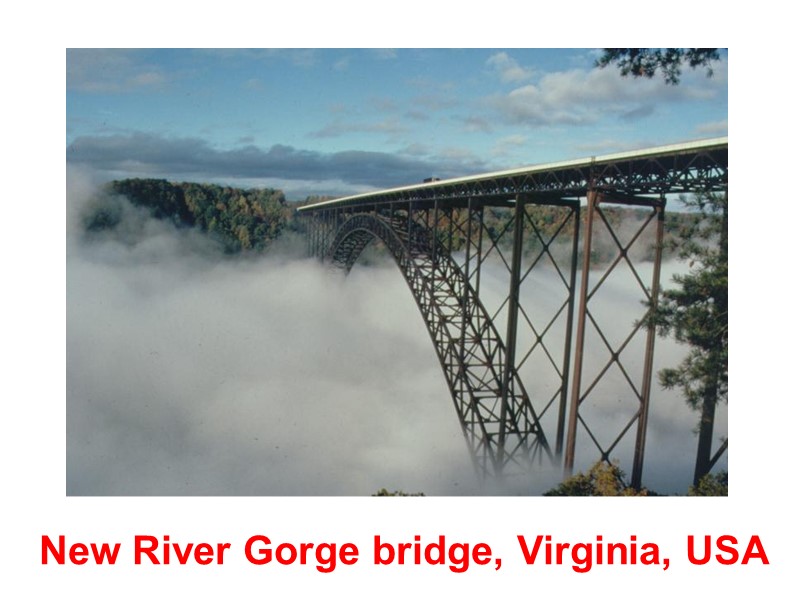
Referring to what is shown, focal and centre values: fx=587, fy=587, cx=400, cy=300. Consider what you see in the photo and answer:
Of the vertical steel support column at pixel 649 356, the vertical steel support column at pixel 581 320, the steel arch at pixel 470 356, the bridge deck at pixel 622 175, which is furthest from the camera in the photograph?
the steel arch at pixel 470 356

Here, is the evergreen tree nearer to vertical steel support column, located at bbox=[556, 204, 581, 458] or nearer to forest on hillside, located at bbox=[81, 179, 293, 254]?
vertical steel support column, located at bbox=[556, 204, 581, 458]

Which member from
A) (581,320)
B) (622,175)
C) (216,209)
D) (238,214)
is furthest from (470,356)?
(238,214)

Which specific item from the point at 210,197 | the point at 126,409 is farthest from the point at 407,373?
the point at 210,197

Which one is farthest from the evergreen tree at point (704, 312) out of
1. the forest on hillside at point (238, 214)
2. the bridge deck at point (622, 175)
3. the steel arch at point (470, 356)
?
the forest on hillside at point (238, 214)

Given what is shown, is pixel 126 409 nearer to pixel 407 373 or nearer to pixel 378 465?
pixel 378 465

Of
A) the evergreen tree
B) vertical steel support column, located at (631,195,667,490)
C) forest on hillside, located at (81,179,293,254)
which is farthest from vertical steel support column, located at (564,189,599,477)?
forest on hillside, located at (81,179,293,254)

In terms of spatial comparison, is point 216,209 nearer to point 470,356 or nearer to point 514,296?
point 470,356

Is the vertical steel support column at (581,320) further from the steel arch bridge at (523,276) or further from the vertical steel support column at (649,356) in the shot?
the vertical steel support column at (649,356)
